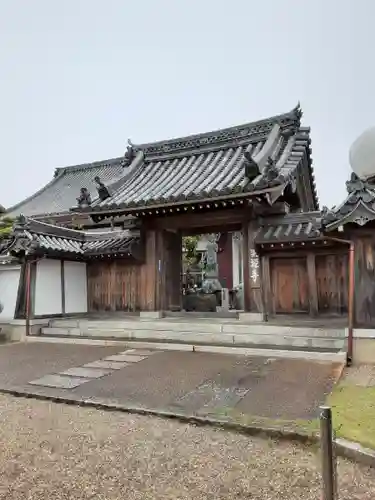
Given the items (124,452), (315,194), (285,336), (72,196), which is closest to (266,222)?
(285,336)

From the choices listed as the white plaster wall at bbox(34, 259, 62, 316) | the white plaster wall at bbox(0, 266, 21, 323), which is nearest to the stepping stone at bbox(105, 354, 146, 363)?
the white plaster wall at bbox(34, 259, 62, 316)

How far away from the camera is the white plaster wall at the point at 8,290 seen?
10141 millimetres

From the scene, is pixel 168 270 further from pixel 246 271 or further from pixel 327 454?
pixel 327 454

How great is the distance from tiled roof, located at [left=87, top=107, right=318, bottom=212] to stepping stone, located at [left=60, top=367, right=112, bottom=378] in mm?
4235

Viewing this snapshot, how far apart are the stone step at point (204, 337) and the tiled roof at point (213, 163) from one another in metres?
2.93

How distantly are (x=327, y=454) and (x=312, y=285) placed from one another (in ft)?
22.8

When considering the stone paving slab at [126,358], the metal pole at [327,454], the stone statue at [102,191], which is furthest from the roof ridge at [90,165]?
the metal pole at [327,454]

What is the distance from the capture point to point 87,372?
5.95 m

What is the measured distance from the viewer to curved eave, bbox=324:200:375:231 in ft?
19.7

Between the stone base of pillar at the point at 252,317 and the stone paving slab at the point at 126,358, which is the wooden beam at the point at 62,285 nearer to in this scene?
the stone paving slab at the point at 126,358

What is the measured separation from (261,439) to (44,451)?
1.86 metres

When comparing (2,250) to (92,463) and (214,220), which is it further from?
(92,463)

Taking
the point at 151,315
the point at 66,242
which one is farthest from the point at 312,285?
the point at 66,242

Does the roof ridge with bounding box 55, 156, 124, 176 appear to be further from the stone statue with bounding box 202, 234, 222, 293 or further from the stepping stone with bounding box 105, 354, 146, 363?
the stepping stone with bounding box 105, 354, 146, 363
